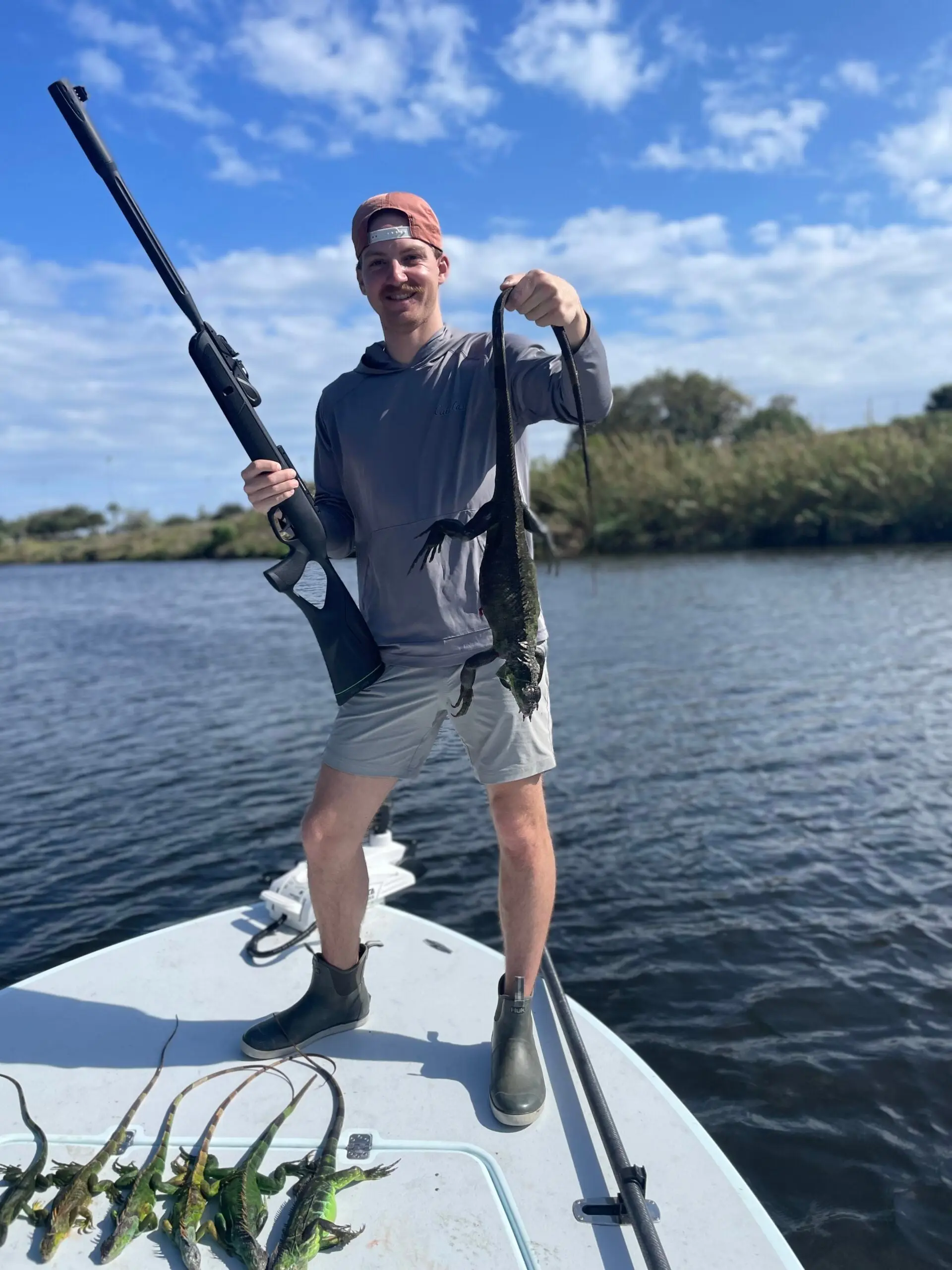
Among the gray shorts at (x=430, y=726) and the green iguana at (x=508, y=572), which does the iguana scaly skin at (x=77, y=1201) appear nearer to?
the gray shorts at (x=430, y=726)

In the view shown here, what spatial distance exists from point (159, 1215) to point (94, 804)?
8.50 meters

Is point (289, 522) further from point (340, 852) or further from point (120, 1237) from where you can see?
point (120, 1237)

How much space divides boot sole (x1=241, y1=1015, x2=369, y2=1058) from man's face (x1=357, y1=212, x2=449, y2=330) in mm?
2987

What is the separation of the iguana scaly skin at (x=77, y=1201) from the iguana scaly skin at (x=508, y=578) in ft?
6.76

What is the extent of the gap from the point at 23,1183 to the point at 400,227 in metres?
3.66

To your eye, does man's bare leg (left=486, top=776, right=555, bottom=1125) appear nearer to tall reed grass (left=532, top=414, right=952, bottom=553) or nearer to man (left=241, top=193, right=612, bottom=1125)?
man (left=241, top=193, right=612, bottom=1125)

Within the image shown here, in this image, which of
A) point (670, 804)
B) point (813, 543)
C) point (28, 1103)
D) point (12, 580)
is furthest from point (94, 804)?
point (12, 580)

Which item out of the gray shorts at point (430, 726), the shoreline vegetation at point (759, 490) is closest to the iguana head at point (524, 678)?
the gray shorts at point (430, 726)

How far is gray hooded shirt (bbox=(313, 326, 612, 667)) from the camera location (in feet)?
11.6

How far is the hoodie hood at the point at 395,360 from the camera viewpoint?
3.70 metres

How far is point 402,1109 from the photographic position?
3439 mm

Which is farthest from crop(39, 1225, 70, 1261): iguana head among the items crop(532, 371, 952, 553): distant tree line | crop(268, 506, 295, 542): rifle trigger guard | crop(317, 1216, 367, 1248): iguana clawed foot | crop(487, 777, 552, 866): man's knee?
crop(532, 371, 952, 553): distant tree line

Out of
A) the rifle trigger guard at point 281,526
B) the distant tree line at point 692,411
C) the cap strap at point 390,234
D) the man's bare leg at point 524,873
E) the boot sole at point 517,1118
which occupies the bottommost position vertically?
the boot sole at point 517,1118

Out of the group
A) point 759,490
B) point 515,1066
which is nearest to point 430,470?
point 515,1066
